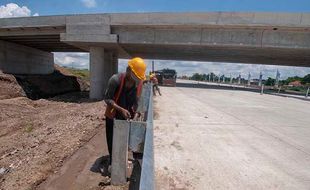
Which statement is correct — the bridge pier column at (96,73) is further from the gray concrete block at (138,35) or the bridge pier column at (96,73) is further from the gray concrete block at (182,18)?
the gray concrete block at (182,18)

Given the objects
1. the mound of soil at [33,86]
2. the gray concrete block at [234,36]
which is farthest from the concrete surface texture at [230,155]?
the mound of soil at [33,86]

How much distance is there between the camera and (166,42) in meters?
21.0

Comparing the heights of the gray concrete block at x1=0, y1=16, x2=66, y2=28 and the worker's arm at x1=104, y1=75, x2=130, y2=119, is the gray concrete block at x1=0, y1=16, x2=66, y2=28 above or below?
above

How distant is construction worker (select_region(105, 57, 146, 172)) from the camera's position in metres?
4.37

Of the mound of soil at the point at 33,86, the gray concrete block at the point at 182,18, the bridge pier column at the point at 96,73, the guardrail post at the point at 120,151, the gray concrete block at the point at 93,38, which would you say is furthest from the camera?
the mound of soil at the point at 33,86

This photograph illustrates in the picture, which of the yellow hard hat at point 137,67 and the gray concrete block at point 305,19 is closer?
the yellow hard hat at point 137,67

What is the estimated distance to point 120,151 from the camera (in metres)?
4.33

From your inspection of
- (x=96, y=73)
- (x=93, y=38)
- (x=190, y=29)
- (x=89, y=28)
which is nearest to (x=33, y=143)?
(x=93, y=38)

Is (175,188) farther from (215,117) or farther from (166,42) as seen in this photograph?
(166,42)

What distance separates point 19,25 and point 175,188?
23.1 m

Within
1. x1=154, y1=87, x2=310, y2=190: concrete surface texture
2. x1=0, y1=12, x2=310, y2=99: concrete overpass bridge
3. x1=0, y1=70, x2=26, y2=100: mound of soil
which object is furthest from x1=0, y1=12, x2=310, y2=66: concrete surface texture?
x1=154, y1=87, x2=310, y2=190: concrete surface texture

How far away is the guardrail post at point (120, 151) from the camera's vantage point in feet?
13.8

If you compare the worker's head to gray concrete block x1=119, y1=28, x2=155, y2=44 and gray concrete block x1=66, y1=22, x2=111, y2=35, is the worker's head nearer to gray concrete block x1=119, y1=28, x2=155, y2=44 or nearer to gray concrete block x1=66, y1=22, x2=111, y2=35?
gray concrete block x1=66, y1=22, x2=111, y2=35

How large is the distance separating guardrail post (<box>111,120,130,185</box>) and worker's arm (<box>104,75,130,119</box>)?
312 mm
